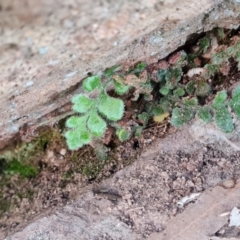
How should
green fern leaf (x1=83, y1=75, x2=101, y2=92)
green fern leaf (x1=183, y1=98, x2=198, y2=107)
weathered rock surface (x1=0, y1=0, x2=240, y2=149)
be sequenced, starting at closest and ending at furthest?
weathered rock surface (x1=0, y1=0, x2=240, y2=149) < green fern leaf (x1=83, y1=75, x2=101, y2=92) < green fern leaf (x1=183, y1=98, x2=198, y2=107)

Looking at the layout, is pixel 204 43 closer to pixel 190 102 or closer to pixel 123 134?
pixel 190 102

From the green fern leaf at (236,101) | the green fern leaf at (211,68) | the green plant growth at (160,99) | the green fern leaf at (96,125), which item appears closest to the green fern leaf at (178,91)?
the green plant growth at (160,99)

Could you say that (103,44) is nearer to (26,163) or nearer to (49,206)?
(49,206)

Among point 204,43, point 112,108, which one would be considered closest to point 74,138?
point 112,108

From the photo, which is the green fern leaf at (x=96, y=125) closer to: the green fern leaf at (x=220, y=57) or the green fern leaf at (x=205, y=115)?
the green fern leaf at (x=205, y=115)

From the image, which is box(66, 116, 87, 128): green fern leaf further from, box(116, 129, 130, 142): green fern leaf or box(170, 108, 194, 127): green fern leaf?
box(170, 108, 194, 127): green fern leaf

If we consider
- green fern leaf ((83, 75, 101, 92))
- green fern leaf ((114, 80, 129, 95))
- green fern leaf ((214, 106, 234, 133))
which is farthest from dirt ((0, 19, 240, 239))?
green fern leaf ((83, 75, 101, 92))
